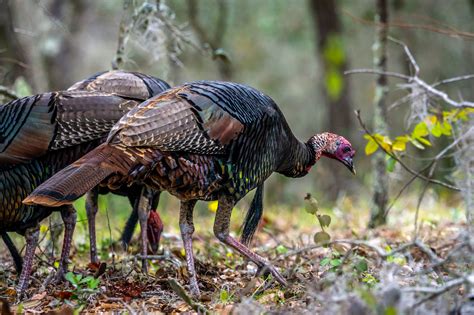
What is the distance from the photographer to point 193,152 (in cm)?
484

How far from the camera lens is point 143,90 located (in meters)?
5.79

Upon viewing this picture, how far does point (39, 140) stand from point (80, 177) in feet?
2.96

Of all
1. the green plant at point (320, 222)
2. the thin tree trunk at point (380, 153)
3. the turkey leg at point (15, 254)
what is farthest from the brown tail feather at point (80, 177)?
the thin tree trunk at point (380, 153)

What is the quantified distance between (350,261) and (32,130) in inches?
→ 92.5

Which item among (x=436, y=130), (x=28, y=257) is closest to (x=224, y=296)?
(x=28, y=257)

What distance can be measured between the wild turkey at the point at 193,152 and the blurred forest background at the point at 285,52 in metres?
1.90

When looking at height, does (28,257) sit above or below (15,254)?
above

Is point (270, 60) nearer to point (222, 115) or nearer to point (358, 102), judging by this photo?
point (358, 102)

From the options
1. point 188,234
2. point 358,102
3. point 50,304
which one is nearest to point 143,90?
point 188,234

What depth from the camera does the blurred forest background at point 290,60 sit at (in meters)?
7.66

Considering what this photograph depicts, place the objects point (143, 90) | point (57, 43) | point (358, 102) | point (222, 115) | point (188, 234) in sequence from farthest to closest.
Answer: point (358, 102), point (57, 43), point (143, 90), point (188, 234), point (222, 115)

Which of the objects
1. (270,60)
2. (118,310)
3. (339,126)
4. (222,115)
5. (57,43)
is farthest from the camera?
(270,60)

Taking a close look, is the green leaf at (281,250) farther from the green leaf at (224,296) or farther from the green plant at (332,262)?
the green leaf at (224,296)

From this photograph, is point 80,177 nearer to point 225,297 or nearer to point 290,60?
point 225,297
